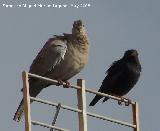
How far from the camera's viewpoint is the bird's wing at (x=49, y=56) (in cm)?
1326

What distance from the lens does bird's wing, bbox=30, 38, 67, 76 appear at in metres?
13.3

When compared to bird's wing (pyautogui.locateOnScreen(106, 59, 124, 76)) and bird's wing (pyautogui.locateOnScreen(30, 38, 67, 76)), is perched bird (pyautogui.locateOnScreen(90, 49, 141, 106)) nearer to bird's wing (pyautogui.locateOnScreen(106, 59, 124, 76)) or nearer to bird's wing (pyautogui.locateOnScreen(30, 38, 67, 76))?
bird's wing (pyautogui.locateOnScreen(106, 59, 124, 76))

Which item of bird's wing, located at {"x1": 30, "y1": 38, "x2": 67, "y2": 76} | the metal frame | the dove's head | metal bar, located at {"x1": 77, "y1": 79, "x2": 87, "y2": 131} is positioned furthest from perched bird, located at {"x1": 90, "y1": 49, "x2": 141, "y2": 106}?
metal bar, located at {"x1": 77, "y1": 79, "x2": 87, "y2": 131}

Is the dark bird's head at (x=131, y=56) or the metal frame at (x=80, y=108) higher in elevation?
the dark bird's head at (x=131, y=56)

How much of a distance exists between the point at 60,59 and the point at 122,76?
103 inches

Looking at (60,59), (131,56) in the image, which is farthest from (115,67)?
(60,59)

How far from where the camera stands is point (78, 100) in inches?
292

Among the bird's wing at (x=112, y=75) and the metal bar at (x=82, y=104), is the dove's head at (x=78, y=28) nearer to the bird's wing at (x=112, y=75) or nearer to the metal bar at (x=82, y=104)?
the bird's wing at (x=112, y=75)

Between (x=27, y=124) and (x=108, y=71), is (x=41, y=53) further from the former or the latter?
(x=27, y=124)

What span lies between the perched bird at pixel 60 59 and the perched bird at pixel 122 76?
203cm

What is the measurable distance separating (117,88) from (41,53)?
260cm

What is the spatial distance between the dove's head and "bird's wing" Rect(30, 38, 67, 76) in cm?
52

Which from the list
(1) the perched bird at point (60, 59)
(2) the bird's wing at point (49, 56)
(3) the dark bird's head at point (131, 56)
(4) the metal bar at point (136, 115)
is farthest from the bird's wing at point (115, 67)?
(4) the metal bar at point (136, 115)

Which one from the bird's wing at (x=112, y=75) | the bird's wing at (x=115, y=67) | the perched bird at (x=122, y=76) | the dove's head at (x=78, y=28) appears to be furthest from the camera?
the bird's wing at (x=115, y=67)
